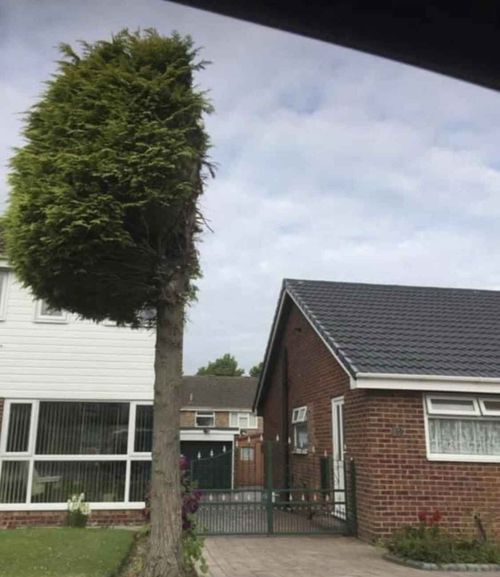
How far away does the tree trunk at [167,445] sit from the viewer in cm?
665

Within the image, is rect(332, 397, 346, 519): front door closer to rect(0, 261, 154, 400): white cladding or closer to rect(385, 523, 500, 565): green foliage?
rect(385, 523, 500, 565): green foliage

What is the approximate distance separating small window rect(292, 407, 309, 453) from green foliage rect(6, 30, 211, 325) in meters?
8.88

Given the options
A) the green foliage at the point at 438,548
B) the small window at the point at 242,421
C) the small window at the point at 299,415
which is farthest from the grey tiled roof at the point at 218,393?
the green foliage at the point at 438,548

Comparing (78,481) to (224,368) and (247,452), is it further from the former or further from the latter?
(224,368)

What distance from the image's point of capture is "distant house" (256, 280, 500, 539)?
412 inches

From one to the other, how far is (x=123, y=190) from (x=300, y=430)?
10.5 meters

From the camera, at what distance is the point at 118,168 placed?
20.9ft

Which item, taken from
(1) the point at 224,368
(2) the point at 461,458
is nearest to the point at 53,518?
(2) the point at 461,458

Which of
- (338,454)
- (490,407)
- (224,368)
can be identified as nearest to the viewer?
(490,407)

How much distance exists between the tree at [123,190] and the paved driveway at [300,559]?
77.4 inches

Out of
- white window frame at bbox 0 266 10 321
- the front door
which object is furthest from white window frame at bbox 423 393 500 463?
white window frame at bbox 0 266 10 321

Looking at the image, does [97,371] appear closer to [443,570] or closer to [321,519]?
[321,519]

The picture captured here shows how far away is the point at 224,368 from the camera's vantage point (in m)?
85.5

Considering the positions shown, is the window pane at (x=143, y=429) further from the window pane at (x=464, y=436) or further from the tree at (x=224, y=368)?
the tree at (x=224, y=368)
